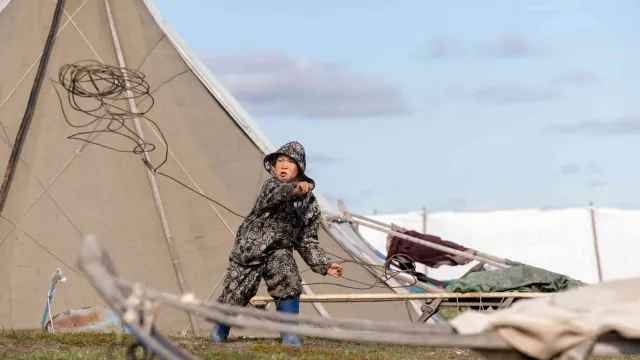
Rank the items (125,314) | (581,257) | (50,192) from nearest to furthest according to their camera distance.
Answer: (125,314) < (50,192) < (581,257)

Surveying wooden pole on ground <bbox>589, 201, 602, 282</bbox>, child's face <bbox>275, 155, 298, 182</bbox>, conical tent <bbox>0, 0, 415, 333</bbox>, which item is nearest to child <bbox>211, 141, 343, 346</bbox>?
child's face <bbox>275, 155, 298, 182</bbox>

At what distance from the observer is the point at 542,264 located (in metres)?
23.5

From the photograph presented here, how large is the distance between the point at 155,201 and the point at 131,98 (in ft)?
4.12

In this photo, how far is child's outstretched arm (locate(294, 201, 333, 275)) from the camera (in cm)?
962

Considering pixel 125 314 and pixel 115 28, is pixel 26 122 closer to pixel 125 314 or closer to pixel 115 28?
pixel 115 28

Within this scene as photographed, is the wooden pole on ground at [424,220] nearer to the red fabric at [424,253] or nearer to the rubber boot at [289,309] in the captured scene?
the red fabric at [424,253]

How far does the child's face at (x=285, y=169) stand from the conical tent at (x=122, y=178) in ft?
14.4

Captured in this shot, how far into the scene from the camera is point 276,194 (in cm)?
931

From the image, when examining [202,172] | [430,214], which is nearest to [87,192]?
[202,172]

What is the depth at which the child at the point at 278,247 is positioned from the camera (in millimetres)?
9555

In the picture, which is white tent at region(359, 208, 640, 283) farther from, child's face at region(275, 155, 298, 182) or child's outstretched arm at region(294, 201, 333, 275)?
child's face at region(275, 155, 298, 182)

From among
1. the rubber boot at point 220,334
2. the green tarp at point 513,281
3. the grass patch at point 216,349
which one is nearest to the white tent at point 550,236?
the green tarp at point 513,281

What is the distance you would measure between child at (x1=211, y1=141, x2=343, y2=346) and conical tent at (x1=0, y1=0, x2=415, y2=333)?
13.0 feet

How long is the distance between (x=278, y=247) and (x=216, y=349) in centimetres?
132
